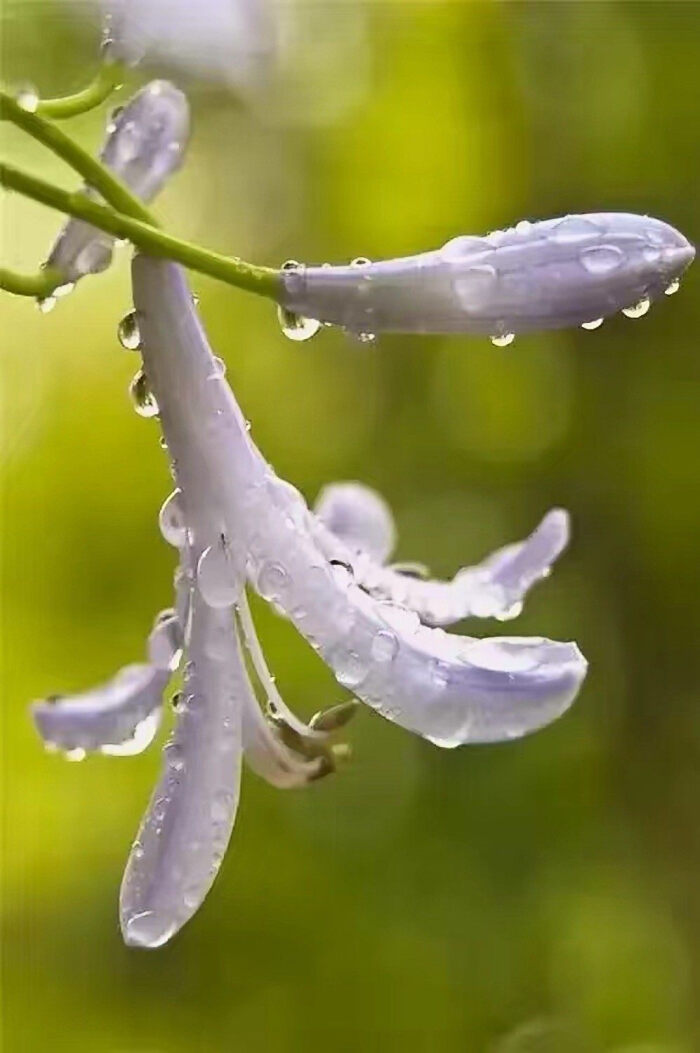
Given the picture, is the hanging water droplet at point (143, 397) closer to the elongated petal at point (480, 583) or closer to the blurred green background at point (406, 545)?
the elongated petal at point (480, 583)

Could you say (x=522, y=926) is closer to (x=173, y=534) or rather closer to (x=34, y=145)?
(x=34, y=145)

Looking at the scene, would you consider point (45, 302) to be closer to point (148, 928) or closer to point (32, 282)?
point (32, 282)

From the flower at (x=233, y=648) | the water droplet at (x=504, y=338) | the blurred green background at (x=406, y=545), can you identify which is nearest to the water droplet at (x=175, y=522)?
the flower at (x=233, y=648)

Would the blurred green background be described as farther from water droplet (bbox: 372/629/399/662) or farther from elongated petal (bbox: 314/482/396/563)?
water droplet (bbox: 372/629/399/662)

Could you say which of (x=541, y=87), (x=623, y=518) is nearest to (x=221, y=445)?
(x=623, y=518)

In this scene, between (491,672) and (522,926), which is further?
(522,926)

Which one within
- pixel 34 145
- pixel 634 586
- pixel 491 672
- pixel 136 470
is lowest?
pixel 634 586

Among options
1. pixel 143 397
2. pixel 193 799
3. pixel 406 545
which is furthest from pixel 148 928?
pixel 406 545
